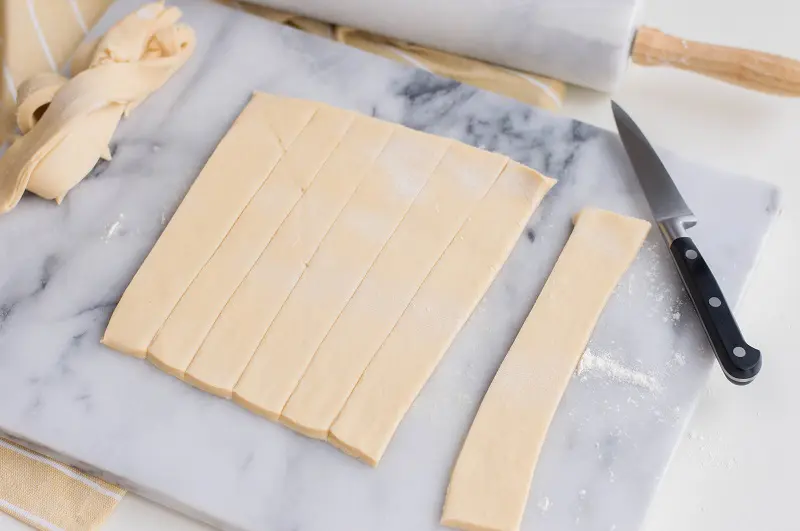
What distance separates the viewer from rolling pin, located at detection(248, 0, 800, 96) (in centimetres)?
177

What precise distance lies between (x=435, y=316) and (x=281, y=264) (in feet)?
0.92

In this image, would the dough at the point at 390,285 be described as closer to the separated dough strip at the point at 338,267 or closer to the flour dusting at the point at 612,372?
the separated dough strip at the point at 338,267

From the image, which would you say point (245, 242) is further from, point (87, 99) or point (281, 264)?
point (87, 99)

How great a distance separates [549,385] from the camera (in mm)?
1468

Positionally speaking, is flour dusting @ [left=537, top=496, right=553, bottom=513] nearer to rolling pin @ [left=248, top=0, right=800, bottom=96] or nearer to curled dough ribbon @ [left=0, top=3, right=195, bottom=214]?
rolling pin @ [left=248, top=0, right=800, bottom=96]

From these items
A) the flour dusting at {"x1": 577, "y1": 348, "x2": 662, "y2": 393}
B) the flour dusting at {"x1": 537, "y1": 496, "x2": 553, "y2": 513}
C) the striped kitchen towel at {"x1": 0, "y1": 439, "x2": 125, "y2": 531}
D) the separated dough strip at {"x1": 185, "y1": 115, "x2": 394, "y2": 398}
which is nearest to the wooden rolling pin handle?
the separated dough strip at {"x1": 185, "y1": 115, "x2": 394, "y2": 398}

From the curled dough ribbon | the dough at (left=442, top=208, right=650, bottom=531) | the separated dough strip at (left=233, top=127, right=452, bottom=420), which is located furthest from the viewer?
the curled dough ribbon

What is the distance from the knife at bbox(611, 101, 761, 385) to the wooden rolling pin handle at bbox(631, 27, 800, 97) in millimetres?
160

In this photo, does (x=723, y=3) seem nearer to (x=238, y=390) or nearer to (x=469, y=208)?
(x=469, y=208)

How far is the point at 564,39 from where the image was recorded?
1803 millimetres

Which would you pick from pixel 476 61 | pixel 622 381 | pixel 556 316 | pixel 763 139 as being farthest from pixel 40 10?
pixel 763 139

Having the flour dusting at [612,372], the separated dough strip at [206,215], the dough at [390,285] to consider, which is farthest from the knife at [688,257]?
the separated dough strip at [206,215]

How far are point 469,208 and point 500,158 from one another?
115 mm

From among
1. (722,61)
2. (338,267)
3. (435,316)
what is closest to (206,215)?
(338,267)
